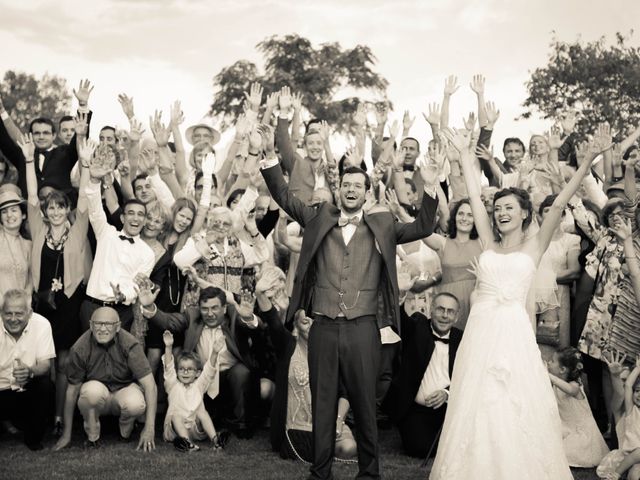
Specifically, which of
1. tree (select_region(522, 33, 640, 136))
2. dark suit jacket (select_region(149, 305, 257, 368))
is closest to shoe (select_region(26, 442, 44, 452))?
dark suit jacket (select_region(149, 305, 257, 368))

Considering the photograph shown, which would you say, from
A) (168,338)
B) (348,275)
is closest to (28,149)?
(168,338)

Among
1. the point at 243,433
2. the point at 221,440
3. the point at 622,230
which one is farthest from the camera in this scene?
the point at 243,433

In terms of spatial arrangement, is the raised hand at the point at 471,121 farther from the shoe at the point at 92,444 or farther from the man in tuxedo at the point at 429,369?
the shoe at the point at 92,444

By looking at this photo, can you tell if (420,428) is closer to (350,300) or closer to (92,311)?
(350,300)

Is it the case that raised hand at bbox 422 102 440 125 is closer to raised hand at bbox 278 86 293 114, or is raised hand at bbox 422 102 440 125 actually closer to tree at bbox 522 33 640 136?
raised hand at bbox 278 86 293 114

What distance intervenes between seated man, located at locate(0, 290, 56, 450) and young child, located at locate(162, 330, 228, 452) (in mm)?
1032

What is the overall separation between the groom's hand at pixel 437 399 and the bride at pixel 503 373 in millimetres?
1357

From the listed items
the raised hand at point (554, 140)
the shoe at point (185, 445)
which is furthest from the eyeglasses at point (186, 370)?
the raised hand at point (554, 140)

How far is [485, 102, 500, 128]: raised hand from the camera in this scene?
33.8ft

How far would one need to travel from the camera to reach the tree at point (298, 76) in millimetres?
33375

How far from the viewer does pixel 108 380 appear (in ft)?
25.6

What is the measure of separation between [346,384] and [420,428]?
5.10 ft

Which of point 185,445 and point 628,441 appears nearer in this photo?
point 628,441

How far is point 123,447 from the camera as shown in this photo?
24.9ft
